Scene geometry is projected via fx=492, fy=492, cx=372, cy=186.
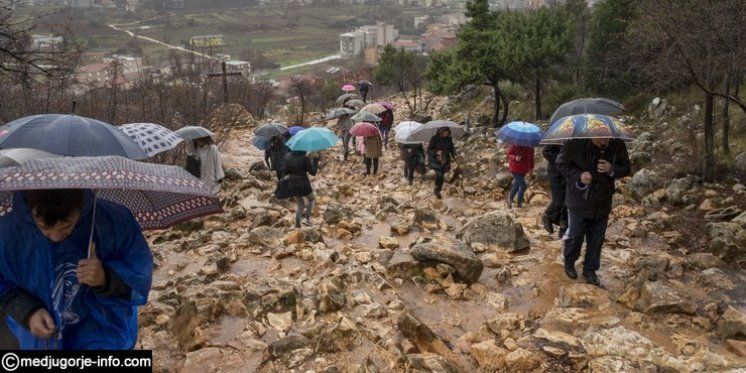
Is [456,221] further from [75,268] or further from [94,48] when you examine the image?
[94,48]

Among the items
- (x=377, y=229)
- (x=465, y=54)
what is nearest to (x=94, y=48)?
(x=465, y=54)

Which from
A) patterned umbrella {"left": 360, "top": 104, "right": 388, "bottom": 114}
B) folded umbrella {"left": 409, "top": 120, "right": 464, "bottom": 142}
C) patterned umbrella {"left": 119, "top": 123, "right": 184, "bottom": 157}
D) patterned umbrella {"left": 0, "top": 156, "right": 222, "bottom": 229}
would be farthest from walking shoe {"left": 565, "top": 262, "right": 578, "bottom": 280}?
patterned umbrella {"left": 360, "top": 104, "right": 388, "bottom": 114}

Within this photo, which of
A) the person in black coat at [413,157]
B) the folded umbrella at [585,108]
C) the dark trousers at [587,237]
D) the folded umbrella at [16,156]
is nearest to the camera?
the folded umbrella at [16,156]

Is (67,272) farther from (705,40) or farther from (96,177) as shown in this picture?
(705,40)

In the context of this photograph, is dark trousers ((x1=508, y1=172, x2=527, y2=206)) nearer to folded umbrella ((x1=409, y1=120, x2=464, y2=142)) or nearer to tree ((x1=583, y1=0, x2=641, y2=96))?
folded umbrella ((x1=409, y1=120, x2=464, y2=142))

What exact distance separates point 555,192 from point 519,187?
2128 millimetres

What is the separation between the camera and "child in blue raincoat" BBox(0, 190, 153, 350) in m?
2.02

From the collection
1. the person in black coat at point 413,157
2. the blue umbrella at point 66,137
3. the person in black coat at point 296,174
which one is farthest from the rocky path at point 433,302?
the person in black coat at point 413,157

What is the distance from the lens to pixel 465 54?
16.7m

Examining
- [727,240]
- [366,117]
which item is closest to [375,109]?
[366,117]

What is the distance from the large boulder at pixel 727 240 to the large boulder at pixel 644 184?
1779mm

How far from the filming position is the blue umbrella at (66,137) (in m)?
2.29

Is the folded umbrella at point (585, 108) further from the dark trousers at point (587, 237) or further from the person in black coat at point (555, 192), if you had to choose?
the dark trousers at point (587, 237)

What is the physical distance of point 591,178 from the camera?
422cm
